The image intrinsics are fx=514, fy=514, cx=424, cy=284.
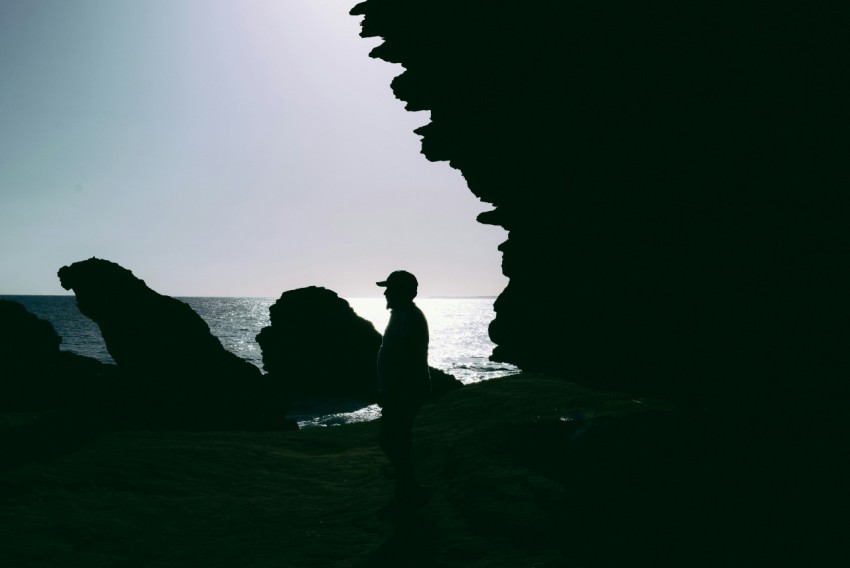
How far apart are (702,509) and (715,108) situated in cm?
343

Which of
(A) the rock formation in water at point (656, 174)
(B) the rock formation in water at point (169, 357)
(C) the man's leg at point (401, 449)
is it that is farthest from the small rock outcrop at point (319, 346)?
(C) the man's leg at point (401, 449)

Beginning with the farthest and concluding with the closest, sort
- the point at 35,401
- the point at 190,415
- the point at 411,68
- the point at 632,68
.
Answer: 1. the point at 35,401
2. the point at 190,415
3. the point at 411,68
4. the point at 632,68

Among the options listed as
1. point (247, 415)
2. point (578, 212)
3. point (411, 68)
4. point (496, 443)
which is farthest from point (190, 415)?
point (578, 212)

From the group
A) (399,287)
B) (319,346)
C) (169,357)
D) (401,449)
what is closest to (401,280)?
(399,287)

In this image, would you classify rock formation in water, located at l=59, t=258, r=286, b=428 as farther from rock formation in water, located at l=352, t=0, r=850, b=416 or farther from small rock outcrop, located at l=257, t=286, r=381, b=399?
rock formation in water, located at l=352, t=0, r=850, b=416

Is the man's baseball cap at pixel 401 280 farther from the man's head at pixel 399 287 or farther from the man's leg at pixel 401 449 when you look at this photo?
the man's leg at pixel 401 449

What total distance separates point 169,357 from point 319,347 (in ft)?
49.0

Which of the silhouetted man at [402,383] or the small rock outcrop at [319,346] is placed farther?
the small rock outcrop at [319,346]

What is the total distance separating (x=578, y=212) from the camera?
6.32 meters

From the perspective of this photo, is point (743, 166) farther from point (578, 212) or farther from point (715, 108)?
point (578, 212)

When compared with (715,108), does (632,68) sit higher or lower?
higher

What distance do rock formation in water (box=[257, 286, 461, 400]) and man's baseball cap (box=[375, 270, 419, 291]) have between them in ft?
96.0

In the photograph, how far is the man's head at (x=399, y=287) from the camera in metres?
5.80

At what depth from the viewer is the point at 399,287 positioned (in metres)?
5.80
